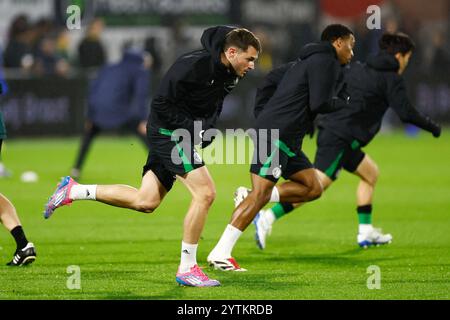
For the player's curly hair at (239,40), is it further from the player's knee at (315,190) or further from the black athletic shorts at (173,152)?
the player's knee at (315,190)

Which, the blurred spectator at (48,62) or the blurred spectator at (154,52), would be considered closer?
the blurred spectator at (48,62)

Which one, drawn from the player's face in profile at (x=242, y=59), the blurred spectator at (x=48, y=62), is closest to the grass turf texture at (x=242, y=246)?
the player's face in profile at (x=242, y=59)

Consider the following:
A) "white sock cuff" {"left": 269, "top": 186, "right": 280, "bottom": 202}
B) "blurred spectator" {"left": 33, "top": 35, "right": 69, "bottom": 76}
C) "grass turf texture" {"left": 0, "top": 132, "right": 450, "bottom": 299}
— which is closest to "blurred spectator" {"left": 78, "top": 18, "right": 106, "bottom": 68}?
"blurred spectator" {"left": 33, "top": 35, "right": 69, "bottom": 76}

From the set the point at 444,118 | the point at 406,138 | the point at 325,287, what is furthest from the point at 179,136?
the point at 444,118

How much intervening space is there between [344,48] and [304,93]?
28.1 inches

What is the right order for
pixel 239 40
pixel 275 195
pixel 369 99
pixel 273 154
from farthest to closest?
pixel 369 99
pixel 275 195
pixel 273 154
pixel 239 40

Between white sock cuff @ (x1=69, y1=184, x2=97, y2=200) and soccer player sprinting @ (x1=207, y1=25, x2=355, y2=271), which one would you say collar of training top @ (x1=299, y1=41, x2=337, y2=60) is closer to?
soccer player sprinting @ (x1=207, y1=25, x2=355, y2=271)

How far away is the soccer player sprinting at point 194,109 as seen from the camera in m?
9.63

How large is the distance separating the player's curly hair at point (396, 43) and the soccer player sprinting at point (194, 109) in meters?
3.02

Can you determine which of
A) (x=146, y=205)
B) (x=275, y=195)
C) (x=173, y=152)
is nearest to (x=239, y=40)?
(x=173, y=152)

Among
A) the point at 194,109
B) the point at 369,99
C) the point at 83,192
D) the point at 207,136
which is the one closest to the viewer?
the point at 194,109

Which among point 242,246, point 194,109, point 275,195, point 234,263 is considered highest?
point 194,109

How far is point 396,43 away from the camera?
1234 cm

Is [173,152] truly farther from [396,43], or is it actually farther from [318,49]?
[396,43]
